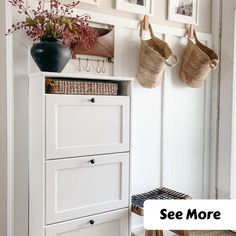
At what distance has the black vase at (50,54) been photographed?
174 centimetres

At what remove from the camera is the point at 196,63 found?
2.44 meters

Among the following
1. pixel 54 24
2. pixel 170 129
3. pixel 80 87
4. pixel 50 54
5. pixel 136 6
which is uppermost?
pixel 136 6

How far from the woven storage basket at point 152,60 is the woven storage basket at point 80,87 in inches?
15.7

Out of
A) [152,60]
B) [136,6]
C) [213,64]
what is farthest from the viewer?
[213,64]

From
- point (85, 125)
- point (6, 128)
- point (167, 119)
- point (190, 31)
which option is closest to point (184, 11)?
point (190, 31)

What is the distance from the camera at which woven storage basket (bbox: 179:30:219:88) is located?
2.42 meters

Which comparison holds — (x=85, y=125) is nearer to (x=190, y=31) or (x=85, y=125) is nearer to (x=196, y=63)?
(x=196, y=63)

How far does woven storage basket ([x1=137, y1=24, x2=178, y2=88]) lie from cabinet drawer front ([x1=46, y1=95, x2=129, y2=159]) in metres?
0.41

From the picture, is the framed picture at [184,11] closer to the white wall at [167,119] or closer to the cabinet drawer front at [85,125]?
the white wall at [167,119]

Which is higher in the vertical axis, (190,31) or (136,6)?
(136,6)

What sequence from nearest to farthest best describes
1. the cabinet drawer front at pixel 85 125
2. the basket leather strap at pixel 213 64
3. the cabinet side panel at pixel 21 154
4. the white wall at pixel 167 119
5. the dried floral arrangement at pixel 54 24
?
the cabinet drawer front at pixel 85 125 → the dried floral arrangement at pixel 54 24 → the cabinet side panel at pixel 21 154 → the white wall at pixel 167 119 → the basket leather strap at pixel 213 64

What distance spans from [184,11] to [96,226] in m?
1.87

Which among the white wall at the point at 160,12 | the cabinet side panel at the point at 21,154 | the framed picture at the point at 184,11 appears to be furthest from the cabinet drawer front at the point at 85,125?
the framed picture at the point at 184,11

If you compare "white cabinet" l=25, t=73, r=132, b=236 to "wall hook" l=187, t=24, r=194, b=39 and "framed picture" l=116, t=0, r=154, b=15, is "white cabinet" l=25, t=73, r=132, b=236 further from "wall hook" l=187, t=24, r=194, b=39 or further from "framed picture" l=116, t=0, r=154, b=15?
"wall hook" l=187, t=24, r=194, b=39
